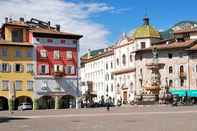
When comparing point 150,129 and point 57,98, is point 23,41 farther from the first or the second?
point 150,129

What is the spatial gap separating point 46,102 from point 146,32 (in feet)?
107

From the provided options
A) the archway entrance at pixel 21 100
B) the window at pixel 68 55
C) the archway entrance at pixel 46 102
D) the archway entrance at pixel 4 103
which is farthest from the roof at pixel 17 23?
the archway entrance at pixel 46 102

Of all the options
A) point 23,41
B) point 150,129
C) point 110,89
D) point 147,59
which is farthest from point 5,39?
point 150,129

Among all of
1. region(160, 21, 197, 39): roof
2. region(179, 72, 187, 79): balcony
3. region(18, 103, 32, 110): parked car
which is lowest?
region(18, 103, 32, 110): parked car

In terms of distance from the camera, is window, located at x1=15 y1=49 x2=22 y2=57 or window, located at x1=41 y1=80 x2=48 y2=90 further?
window, located at x1=41 y1=80 x2=48 y2=90

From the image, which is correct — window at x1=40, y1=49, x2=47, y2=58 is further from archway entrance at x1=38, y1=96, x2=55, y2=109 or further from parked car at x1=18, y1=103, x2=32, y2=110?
parked car at x1=18, y1=103, x2=32, y2=110

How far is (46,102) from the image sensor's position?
78438 mm

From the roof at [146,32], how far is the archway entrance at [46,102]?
1225 inches

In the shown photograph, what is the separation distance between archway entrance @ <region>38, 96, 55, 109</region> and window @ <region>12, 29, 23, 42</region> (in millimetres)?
9877

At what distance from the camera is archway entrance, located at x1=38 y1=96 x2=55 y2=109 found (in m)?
77.5

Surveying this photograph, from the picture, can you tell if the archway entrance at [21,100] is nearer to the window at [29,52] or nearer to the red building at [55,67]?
the red building at [55,67]

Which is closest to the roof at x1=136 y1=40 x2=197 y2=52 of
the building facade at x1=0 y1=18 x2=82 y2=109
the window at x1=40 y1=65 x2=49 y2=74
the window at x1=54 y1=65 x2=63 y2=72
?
the building facade at x1=0 y1=18 x2=82 y2=109

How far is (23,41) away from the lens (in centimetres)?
7831

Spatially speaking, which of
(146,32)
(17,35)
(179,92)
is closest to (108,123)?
(17,35)
